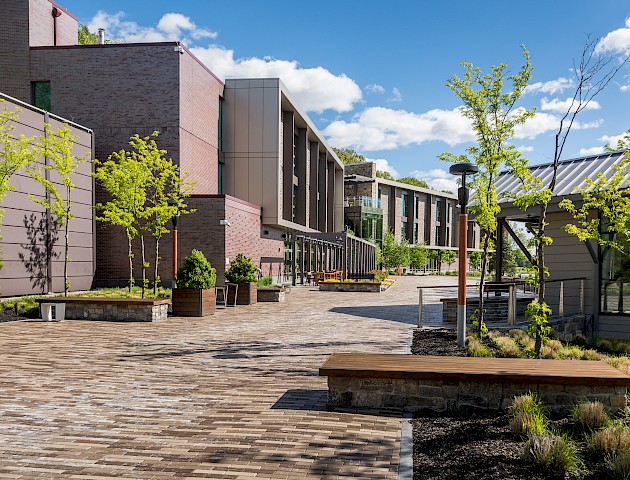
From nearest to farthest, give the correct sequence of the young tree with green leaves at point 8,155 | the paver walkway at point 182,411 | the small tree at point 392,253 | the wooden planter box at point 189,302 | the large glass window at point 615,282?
the paver walkway at point 182,411
the large glass window at point 615,282
the young tree with green leaves at point 8,155
the wooden planter box at point 189,302
the small tree at point 392,253

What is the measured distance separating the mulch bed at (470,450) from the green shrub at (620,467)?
8cm

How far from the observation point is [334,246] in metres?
48.8

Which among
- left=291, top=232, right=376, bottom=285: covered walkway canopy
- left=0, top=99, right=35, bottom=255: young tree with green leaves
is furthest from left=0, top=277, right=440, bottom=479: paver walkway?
left=291, top=232, right=376, bottom=285: covered walkway canopy

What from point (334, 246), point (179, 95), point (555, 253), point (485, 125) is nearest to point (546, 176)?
point (555, 253)

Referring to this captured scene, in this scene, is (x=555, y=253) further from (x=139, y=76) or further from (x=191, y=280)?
(x=139, y=76)

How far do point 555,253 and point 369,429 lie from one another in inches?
516

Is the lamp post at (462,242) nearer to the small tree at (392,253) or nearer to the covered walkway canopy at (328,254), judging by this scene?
the covered walkway canopy at (328,254)

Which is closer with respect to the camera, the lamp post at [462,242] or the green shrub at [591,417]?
the green shrub at [591,417]

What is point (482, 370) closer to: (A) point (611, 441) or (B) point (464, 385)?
(B) point (464, 385)

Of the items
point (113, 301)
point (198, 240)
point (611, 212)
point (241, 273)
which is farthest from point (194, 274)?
point (611, 212)

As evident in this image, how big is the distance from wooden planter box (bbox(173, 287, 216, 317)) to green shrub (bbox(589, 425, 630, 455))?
12635 mm

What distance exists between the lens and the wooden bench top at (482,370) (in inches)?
222

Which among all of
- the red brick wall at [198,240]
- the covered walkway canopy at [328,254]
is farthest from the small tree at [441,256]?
the red brick wall at [198,240]

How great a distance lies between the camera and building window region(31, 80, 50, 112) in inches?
1010
